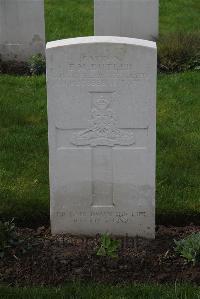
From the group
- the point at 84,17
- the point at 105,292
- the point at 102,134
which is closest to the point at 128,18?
the point at 84,17

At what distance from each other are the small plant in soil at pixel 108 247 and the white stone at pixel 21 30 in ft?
23.5

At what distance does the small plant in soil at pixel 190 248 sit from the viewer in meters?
4.73

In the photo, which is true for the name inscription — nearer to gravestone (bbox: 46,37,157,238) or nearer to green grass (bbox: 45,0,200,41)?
gravestone (bbox: 46,37,157,238)

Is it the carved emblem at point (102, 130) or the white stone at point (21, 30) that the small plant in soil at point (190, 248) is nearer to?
the carved emblem at point (102, 130)

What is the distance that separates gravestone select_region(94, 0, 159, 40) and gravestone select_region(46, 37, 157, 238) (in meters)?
7.00

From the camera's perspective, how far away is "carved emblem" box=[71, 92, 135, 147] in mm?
4891

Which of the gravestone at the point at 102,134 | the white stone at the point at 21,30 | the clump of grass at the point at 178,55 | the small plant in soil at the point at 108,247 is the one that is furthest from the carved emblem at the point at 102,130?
the white stone at the point at 21,30

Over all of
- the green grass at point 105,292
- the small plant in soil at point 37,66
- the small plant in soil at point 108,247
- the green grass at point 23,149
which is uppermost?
the small plant in soil at point 37,66

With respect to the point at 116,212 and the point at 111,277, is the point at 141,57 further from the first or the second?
the point at 111,277

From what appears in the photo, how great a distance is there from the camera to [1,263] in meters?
4.81

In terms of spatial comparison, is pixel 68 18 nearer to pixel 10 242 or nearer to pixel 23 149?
pixel 23 149

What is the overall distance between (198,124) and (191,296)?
12.3ft

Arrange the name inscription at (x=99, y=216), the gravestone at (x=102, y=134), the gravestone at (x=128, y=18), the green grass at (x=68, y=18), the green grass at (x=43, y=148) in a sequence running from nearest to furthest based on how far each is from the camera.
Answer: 1. the gravestone at (x=102, y=134)
2. the name inscription at (x=99, y=216)
3. the green grass at (x=43, y=148)
4. the gravestone at (x=128, y=18)
5. the green grass at (x=68, y=18)

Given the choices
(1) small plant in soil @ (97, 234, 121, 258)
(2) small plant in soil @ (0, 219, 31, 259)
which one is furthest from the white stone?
(1) small plant in soil @ (97, 234, 121, 258)
